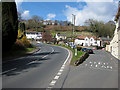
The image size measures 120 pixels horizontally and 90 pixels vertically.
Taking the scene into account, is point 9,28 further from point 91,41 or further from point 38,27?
point 38,27

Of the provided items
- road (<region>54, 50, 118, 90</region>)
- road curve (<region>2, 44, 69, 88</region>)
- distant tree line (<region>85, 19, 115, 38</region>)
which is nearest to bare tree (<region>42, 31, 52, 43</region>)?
distant tree line (<region>85, 19, 115, 38</region>)

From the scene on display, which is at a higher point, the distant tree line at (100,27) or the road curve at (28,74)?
the distant tree line at (100,27)

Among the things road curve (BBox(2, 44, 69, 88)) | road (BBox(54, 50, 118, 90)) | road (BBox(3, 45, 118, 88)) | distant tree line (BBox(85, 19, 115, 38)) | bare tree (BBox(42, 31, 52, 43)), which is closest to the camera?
road curve (BBox(2, 44, 69, 88))

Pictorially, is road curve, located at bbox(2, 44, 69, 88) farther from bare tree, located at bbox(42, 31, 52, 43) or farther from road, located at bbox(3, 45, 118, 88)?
bare tree, located at bbox(42, 31, 52, 43)

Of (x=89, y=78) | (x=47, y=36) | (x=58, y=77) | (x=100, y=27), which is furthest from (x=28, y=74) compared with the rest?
(x=47, y=36)

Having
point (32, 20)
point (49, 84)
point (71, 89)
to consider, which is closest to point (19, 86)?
point (49, 84)

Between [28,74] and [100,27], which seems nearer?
[28,74]

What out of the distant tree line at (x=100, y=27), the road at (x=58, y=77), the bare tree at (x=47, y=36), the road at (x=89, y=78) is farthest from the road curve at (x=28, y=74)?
the bare tree at (x=47, y=36)

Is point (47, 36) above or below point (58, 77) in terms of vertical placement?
above

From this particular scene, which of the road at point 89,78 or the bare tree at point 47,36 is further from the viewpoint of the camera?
the bare tree at point 47,36

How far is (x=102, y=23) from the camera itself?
290 feet

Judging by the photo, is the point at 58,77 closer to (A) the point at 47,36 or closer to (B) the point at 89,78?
(B) the point at 89,78

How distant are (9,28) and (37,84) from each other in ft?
45.9

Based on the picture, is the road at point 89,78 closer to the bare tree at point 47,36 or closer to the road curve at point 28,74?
the road curve at point 28,74
